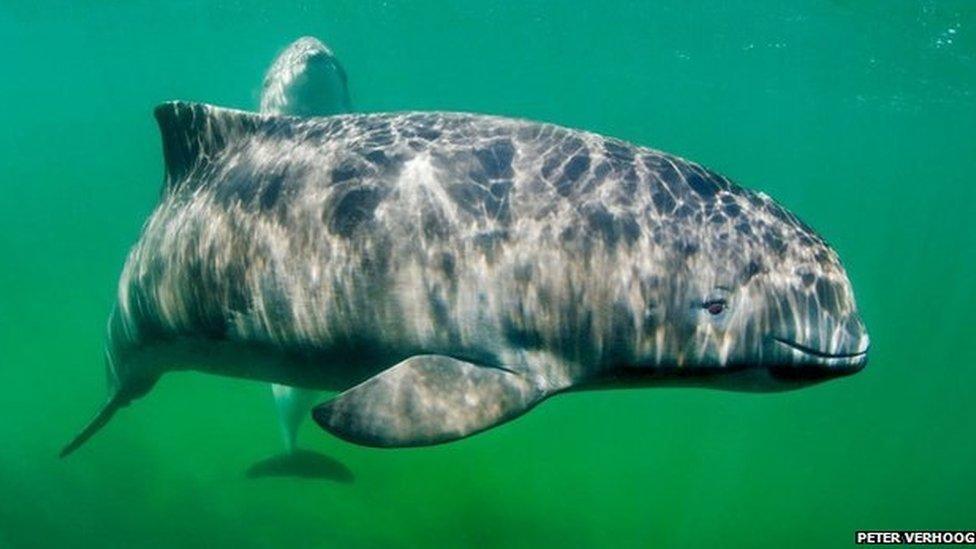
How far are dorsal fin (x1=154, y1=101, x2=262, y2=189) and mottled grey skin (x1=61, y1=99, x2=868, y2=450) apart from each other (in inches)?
40.8

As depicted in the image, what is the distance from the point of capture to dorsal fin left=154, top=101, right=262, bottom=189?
22.4 feet

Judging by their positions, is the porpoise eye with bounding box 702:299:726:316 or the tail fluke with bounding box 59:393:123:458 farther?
the tail fluke with bounding box 59:393:123:458

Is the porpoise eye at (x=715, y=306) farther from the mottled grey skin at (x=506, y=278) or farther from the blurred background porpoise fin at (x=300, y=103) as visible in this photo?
the blurred background porpoise fin at (x=300, y=103)

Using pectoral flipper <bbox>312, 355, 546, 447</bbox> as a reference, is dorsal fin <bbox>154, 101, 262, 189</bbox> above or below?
above

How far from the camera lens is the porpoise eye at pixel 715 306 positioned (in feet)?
16.6

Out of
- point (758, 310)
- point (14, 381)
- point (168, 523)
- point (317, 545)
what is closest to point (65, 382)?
point (14, 381)

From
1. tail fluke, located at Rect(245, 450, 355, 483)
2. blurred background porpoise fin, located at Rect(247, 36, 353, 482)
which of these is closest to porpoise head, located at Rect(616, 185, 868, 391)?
tail fluke, located at Rect(245, 450, 355, 483)

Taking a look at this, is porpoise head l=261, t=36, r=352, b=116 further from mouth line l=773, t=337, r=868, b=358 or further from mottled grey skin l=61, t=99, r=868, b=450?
mouth line l=773, t=337, r=868, b=358

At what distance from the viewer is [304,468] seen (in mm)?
11516

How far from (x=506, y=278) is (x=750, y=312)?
156 centimetres

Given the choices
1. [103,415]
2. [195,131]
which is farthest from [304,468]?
[195,131]

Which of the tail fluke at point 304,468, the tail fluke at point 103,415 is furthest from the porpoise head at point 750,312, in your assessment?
the tail fluke at point 304,468

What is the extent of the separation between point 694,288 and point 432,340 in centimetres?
173

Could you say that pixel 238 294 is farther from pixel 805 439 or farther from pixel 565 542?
pixel 805 439
